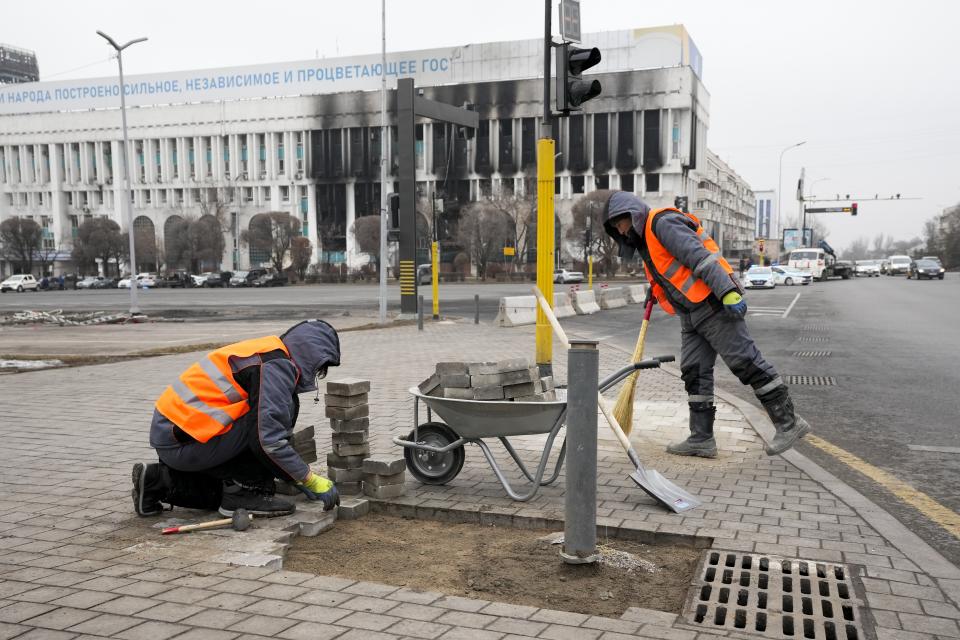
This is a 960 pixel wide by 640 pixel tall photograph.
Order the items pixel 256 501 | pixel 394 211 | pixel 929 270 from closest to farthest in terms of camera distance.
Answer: pixel 256 501 → pixel 394 211 → pixel 929 270

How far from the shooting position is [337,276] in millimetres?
69125

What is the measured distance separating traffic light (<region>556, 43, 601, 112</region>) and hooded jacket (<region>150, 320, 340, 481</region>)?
4144mm

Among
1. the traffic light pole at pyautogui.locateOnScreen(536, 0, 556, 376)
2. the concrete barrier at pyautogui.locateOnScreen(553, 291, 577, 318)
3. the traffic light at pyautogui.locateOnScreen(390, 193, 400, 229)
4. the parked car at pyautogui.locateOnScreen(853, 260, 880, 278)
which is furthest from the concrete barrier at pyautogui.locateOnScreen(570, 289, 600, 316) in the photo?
the parked car at pyautogui.locateOnScreen(853, 260, 880, 278)

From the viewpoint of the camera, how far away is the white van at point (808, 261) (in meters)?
51.8

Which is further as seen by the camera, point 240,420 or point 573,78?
point 573,78

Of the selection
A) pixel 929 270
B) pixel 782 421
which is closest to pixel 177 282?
pixel 929 270

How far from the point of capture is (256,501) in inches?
165

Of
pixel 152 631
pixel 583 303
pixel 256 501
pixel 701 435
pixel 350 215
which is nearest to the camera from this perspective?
pixel 152 631

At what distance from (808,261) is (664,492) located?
5277 centimetres

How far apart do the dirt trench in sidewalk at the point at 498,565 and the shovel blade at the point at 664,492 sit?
1.26 ft

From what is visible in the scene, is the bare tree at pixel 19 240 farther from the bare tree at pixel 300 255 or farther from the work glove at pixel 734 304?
the work glove at pixel 734 304

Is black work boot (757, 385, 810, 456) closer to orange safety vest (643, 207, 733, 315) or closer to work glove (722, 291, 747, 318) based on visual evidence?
work glove (722, 291, 747, 318)

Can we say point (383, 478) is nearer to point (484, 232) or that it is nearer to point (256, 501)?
point (256, 501)

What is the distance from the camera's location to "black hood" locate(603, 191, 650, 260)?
211 inches
